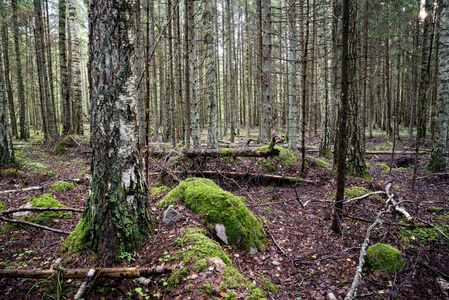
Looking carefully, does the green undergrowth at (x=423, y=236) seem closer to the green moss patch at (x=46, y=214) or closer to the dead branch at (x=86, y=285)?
the dead branch at (x=86, y=285)

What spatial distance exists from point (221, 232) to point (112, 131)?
2.12m

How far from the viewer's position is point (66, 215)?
173 inches

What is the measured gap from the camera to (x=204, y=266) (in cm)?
257

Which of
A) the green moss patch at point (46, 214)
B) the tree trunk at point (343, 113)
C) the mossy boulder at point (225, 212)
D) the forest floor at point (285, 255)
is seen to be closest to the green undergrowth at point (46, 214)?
the green moss patch at point (46, 214)

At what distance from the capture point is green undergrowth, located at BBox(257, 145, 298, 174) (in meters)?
7.15

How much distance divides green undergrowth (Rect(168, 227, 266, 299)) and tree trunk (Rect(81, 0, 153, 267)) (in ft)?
2.14

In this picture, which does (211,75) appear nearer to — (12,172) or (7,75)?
(12,172)

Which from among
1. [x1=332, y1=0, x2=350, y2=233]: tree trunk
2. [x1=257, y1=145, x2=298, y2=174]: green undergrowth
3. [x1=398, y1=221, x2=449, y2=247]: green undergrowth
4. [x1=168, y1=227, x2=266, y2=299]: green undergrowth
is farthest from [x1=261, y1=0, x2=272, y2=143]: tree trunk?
[x1=168, y1=227, x2=266, y2=299]: green undergrowth

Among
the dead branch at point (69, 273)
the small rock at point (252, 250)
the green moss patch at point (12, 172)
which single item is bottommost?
the small rock at point (252, 250)

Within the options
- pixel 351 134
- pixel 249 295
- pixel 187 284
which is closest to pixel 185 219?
pixel 187 284

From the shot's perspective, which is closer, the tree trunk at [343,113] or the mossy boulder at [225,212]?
the tree trunk at [343,113]

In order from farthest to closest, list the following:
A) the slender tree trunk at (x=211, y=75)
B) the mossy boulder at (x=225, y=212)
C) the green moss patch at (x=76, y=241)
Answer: the slender tree trunk at (x=211, y=75) → the mossy boulder at (x=225, y=212) → the green moss patch at (x=76, y=241)

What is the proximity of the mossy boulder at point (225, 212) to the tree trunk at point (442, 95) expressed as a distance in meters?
7.20

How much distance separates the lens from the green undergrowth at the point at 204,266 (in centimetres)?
241
